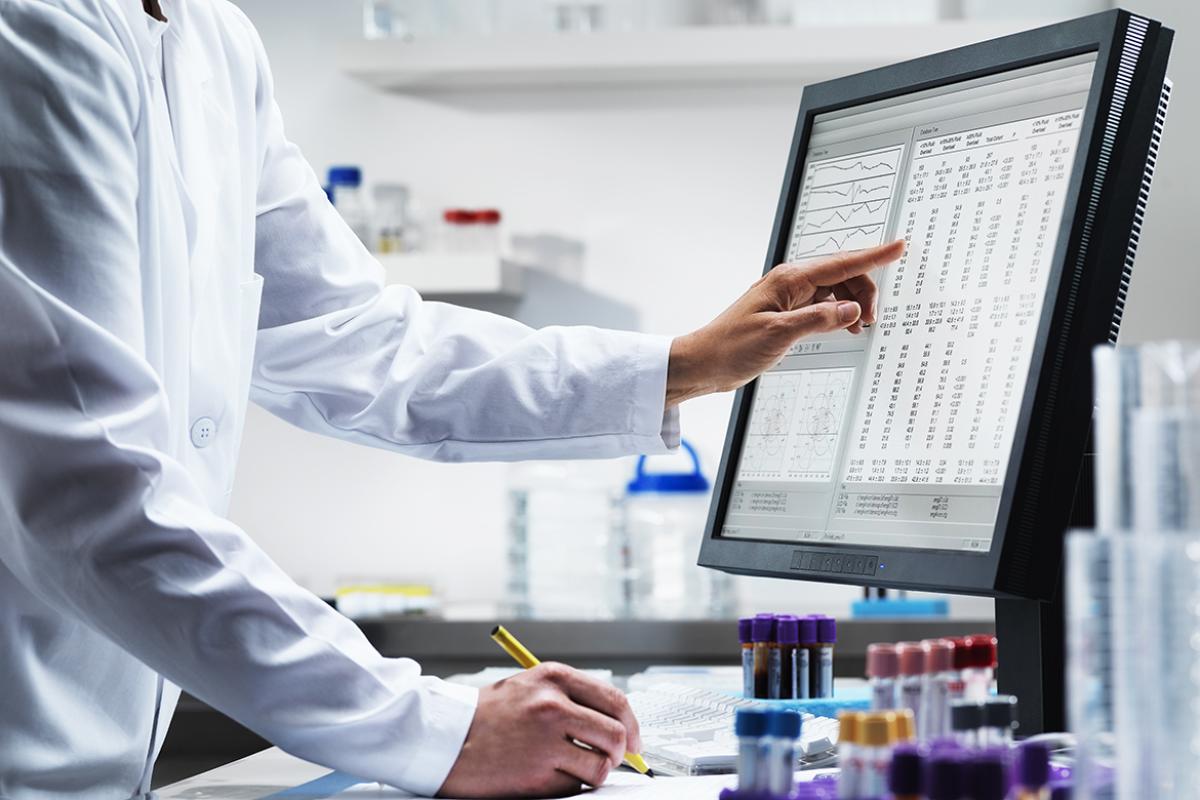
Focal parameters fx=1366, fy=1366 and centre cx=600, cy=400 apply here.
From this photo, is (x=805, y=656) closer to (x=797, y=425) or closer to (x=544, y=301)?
(x=797, y=425)

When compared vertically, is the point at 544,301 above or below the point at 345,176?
below

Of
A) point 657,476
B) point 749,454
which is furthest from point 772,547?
point 657,476

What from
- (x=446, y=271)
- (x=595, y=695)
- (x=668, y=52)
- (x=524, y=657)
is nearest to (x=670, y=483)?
(x=446, y=271)

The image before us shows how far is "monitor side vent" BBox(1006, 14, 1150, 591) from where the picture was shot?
2.64ft

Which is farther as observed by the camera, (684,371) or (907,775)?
(684,371)

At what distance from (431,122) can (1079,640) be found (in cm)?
240

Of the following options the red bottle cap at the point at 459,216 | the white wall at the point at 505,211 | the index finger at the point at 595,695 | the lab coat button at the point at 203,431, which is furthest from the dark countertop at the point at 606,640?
the index finger at the point at 595,695

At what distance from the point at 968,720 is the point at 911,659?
0.04 m

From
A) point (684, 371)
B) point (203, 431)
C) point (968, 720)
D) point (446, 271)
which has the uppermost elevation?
point (446, 271)

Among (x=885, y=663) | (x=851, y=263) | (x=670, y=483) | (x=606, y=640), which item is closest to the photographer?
(x=885, y=663)

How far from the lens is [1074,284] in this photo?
81cm

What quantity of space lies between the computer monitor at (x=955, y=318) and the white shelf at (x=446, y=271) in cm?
148

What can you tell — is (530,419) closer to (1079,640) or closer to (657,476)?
(1079,640)

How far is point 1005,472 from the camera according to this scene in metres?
0.81
